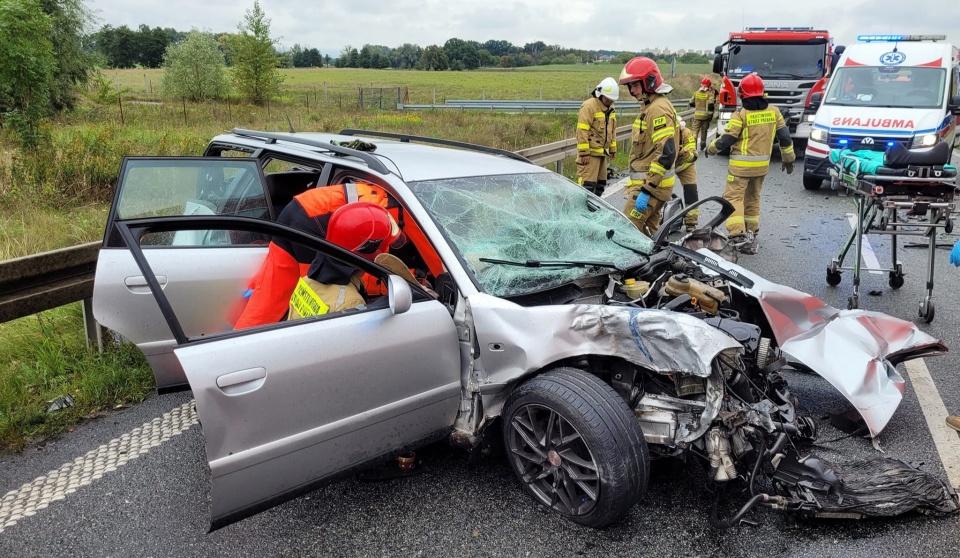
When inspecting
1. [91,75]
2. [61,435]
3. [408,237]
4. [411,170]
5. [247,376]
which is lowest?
[61,435]

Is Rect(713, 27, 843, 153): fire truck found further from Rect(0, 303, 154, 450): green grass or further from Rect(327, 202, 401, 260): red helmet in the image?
Rect(0, 303, 154, 450): green grass

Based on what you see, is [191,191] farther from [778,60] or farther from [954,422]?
[778,60]

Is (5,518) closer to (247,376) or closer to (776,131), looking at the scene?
(247,376)

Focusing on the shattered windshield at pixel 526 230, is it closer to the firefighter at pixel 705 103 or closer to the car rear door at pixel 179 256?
the car rear door at pixel 179 256

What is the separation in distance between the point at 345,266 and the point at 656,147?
4794mm

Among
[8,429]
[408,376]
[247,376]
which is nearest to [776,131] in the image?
[408,376]

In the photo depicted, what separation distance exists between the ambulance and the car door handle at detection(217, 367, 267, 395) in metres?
10.3

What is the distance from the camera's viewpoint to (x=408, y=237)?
137 inches

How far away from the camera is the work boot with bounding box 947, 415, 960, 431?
134 inches

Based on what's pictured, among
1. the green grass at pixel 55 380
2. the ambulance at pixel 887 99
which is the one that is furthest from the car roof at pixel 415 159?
the ambulance at pixel 887 99

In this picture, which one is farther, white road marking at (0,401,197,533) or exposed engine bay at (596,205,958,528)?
white road marking at (0,401,197,533)

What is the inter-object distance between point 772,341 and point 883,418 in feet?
1.98

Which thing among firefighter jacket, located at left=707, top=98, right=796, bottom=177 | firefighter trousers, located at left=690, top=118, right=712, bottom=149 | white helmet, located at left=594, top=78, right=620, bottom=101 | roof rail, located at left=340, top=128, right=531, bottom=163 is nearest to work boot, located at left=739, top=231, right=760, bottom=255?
firefighter jacket, located at left=707, top=98, right=796, bottom=177

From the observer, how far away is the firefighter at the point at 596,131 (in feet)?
25.1
